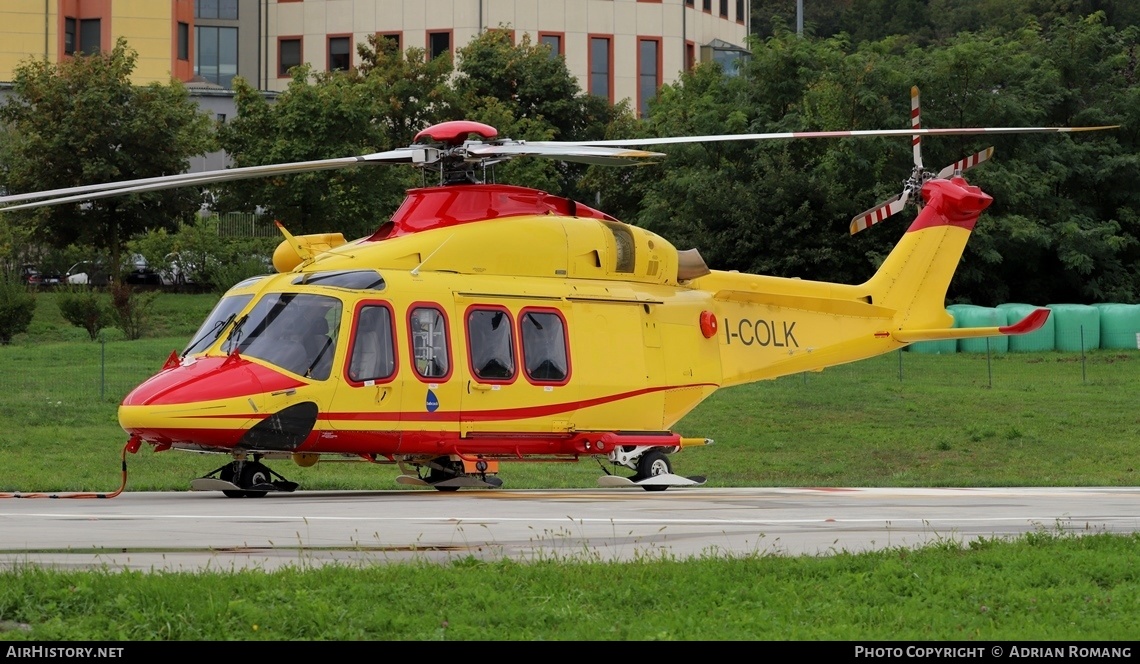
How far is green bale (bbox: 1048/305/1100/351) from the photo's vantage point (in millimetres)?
45500

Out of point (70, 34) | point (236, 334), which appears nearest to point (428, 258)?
point (236, 334)

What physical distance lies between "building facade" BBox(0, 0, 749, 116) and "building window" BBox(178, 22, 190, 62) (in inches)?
1.9

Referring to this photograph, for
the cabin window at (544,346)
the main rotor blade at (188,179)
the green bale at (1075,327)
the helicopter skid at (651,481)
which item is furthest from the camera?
the green bale at (1075,327)

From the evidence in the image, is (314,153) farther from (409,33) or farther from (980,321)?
(409,33)

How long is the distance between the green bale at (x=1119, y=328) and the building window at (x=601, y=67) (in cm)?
3881

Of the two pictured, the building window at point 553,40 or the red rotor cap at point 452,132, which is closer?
the red rotor cap at point 452,132

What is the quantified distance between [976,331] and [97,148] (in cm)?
3250

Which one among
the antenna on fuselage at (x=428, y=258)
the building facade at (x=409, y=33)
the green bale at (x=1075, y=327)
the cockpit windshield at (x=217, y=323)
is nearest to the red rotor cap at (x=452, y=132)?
the antenna on fuselage at (x=428, y=258)

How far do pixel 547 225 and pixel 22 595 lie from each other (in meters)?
11.5

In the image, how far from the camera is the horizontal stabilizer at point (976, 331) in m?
21.7

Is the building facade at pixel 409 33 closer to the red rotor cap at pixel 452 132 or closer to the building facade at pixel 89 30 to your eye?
the building facade at pixel 89 30

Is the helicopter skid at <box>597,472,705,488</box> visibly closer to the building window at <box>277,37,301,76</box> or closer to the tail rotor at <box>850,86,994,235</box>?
the tail rotor at <box>850,86,994,235</box>

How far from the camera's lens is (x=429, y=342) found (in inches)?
702

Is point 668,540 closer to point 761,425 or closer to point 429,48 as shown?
A: point 761,425
